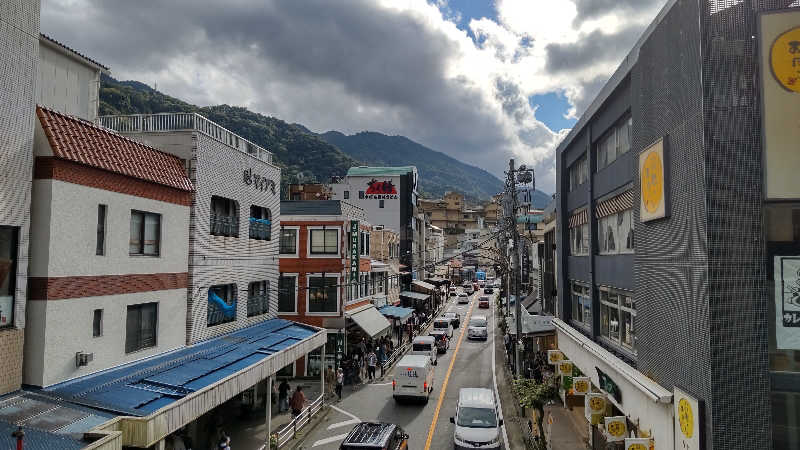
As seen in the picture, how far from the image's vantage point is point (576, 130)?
77.1 feet

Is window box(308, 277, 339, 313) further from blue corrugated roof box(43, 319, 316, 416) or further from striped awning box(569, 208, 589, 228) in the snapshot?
striped awning box(569, 208, 589, 228)

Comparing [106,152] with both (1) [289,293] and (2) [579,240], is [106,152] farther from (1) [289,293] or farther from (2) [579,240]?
(1) [289,293]

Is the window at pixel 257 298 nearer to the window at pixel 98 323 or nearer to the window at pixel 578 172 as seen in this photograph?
the window at pixel 98 323

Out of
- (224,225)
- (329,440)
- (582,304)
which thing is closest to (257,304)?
(224,225)

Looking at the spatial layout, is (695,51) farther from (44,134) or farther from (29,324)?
(29,324)

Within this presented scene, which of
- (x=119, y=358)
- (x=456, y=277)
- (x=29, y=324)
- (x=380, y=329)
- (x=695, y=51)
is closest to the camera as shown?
(x=695, y=51)

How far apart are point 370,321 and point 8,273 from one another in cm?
2558

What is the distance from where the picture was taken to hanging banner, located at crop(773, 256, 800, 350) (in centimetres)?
1007

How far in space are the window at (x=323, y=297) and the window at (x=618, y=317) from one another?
719 inches

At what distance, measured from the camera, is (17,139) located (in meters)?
11.9

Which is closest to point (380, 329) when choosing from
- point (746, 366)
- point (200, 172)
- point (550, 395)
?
point (550, 395)

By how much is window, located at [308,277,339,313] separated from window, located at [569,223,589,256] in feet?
50.1

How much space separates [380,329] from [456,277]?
89541mm

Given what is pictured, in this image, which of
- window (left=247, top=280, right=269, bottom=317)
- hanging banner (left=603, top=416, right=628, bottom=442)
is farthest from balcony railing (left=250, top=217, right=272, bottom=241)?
hanging banner (left=603, top=416, right=628, bottom=442)
